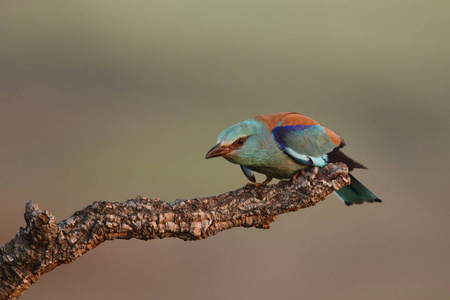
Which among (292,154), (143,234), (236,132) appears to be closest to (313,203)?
(292,154)

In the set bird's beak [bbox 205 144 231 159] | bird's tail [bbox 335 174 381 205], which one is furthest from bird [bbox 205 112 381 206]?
bird's tail [bbox 335 174 381 205]

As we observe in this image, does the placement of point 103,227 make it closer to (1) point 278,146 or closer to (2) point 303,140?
(1) point 278,146

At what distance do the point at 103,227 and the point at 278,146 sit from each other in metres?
1.24

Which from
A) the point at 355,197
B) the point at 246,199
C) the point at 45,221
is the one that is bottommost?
the point at 355,197

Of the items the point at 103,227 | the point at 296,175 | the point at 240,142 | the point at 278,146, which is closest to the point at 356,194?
the point at 296,175

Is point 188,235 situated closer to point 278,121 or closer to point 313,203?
point 313,203

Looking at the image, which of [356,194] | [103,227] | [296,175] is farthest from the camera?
[356,194]

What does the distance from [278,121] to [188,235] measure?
102 cm

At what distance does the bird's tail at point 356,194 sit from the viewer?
3.91 m

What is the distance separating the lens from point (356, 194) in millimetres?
3977

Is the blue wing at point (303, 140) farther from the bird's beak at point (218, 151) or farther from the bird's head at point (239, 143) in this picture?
the bird's beak at point (218, 151)

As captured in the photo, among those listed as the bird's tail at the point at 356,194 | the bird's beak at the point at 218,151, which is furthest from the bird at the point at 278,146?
the bird's tail at the point at 356,194

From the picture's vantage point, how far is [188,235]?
3168 mm

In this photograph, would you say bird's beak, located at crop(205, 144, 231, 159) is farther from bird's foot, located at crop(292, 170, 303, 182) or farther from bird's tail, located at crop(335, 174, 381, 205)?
bird's tail, located at crop(335, 174, 381, 205)
